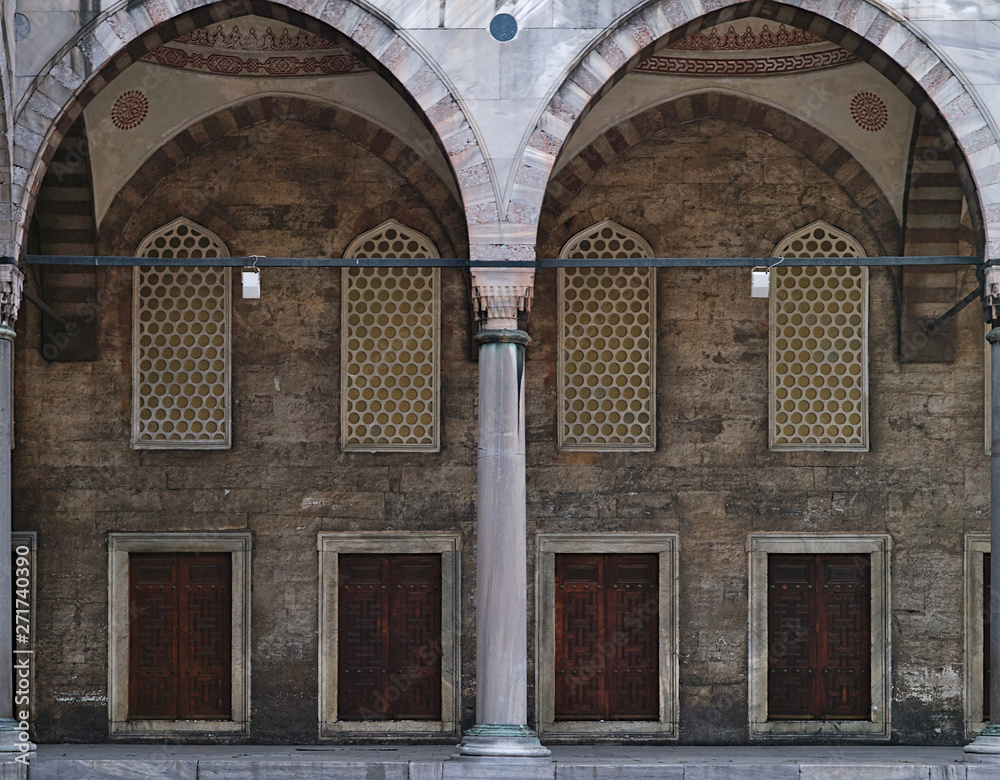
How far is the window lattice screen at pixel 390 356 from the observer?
11.9 meters

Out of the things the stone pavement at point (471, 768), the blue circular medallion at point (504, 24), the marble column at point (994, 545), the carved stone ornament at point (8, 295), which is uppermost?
the blue circular medallion at point (504, 24)

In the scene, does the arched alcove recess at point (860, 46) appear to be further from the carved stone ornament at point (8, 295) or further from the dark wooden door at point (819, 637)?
the dark wooden door at point (819, 637)

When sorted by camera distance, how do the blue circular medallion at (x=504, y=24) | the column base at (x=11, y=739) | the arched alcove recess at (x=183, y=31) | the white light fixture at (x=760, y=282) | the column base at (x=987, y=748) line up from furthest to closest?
the white light fixture at (x=760, y=282) < the blue circular medallion at (x=504, y=24) < the arched alcove recess at (x=183, y=31) < the column base at (x=987, y=748) < the column base at (x=11, y=739)

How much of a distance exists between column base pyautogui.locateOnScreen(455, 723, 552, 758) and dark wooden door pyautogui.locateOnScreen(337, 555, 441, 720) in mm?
2545

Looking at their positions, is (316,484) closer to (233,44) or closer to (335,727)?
(335,727)

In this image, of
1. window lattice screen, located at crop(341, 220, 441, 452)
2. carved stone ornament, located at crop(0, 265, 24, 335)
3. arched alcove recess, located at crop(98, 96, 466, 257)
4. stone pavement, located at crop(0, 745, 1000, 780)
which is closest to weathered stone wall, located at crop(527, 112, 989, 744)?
window lattice screen, located at crop(341, 220, 441, 452)

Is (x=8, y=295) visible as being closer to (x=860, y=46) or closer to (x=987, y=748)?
(x=860, y=46)

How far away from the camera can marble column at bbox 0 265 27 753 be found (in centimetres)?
902

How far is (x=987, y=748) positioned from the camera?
921 cm

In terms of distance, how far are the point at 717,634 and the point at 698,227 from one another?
3364 millimetres

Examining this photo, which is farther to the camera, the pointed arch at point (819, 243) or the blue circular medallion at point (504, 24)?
the pointed arch at point (819, 243)

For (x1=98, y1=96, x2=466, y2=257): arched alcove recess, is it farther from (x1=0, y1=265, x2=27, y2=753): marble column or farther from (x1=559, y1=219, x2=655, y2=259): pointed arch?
(x1=0, y1=265, x2=27, y2=753): marble column

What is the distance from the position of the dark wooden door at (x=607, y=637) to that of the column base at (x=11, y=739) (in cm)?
440

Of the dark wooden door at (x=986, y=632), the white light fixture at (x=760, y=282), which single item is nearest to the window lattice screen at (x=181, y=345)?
the white light fixture at (x=760, y=282)
